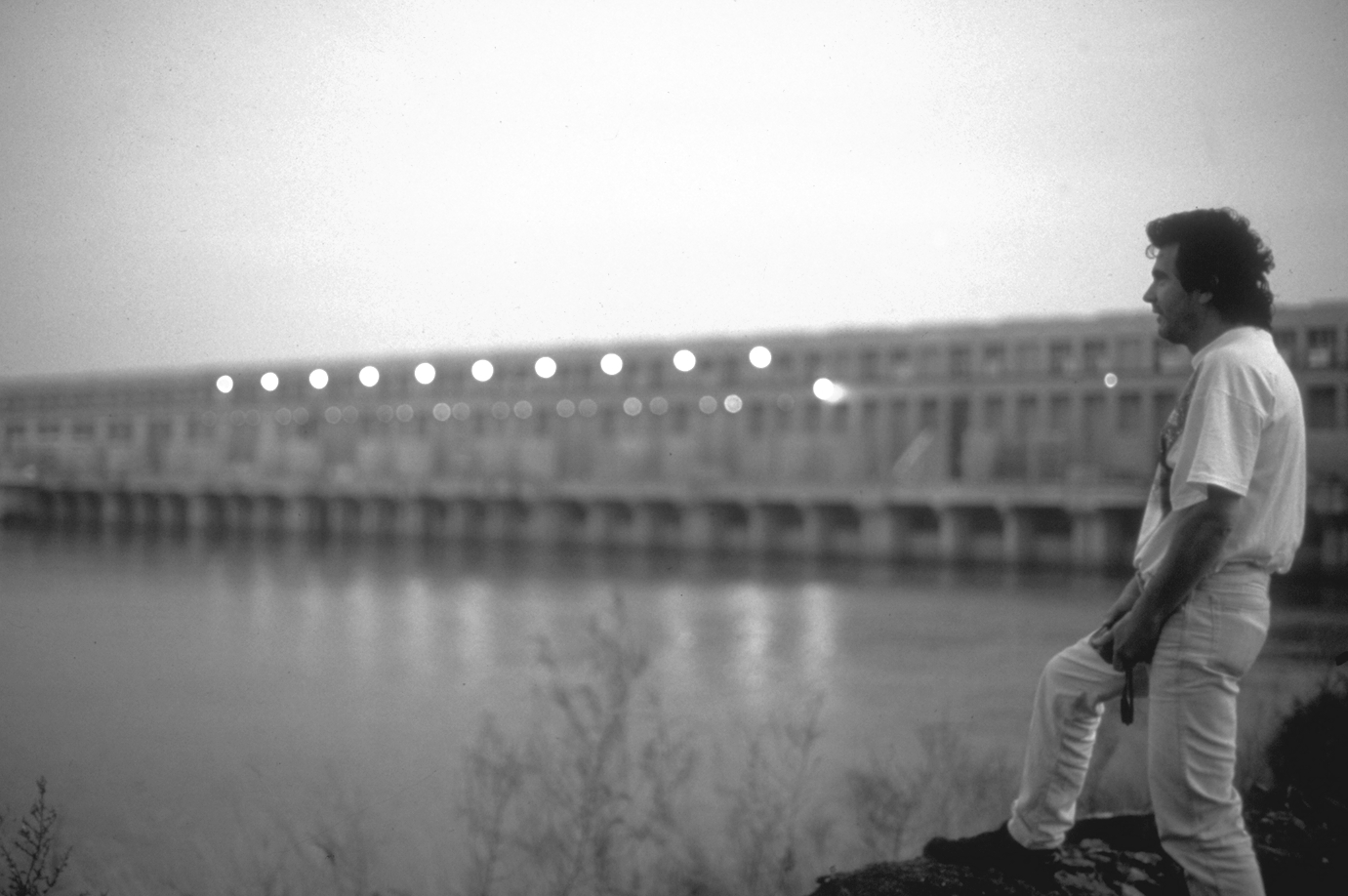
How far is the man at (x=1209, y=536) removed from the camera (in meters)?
1.94

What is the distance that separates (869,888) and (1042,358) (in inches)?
1032

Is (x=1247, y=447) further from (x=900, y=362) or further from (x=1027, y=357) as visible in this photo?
(x=900, y=362)

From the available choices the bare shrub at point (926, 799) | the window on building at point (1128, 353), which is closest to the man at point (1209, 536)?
the bare shrub at point (926, 799)

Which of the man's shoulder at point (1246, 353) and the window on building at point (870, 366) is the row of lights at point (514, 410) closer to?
the window on building at point (870, 366)

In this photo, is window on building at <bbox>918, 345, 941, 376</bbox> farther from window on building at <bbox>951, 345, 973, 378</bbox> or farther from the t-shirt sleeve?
the t-shirt sleeve

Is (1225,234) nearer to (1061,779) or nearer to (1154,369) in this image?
(1061,779)

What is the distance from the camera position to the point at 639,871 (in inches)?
154

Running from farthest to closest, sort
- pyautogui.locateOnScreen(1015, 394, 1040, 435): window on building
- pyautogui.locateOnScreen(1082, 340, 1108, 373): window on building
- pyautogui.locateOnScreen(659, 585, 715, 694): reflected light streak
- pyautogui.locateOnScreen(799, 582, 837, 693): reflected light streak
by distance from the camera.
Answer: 1. pyautogui.locateOnScreen(1015, 394, 1040, 435): window on building
2. pyautogui.locateOnScreen(1082, 340, 1108, 373): window on building
3. pyautogui.locateOnScreen(799, 582, 837, 693): reflected light streak
4. pyautogui.locateOnScreen(659, 585, 715, 694): reflected light streak

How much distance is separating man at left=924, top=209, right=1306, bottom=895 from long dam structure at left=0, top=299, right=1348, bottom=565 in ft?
57.9

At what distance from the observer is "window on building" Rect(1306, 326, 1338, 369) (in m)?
6.78

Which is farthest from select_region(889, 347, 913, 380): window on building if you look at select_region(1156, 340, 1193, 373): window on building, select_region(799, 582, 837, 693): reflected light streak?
select_region(799, 582, 837, 693): reflected light streak

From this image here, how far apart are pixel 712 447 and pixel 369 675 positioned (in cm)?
2447

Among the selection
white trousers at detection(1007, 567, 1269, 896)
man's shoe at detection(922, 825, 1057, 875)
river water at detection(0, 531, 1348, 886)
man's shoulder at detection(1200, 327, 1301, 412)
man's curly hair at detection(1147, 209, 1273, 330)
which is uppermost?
man's curly hair at detection(1147, 209, 1273, 330)

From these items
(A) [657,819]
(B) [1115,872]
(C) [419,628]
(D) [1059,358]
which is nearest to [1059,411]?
(D) [1059,358]
